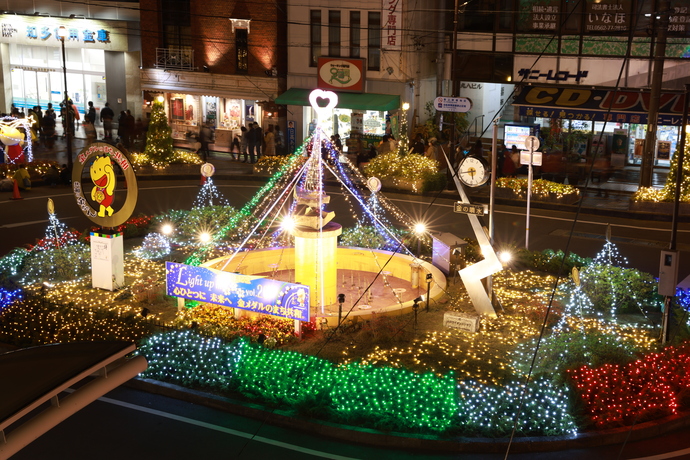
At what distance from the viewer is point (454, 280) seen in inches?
635

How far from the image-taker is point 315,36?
33.3 m

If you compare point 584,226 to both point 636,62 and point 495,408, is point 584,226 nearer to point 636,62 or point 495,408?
point 636,62

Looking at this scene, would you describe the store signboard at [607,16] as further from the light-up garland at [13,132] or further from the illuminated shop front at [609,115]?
the light-up garland at [13,132]

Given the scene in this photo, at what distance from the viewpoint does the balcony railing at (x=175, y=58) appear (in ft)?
117

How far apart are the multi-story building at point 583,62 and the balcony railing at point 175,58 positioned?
12.0 meters

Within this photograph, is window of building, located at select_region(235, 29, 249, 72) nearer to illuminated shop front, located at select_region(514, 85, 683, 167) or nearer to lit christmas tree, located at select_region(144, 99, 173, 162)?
lit christmas tree, located at select_region(144, 99, 173, 162)

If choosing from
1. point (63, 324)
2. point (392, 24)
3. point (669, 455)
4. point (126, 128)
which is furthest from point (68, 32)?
point (669, 455)

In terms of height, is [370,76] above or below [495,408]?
above

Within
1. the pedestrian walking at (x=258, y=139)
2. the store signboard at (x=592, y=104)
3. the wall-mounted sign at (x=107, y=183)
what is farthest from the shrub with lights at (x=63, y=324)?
the store signboard at (x=592, y=104)

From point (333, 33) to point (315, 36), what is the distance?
2.86 ft

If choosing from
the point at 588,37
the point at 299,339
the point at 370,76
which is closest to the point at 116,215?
the point at 299,339

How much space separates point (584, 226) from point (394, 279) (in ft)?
26.7

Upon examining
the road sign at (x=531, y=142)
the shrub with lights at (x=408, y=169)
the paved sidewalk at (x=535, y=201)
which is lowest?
the paved sidewalk at (x=535, y=201)

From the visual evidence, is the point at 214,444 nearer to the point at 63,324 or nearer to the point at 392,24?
the point at 63,324
